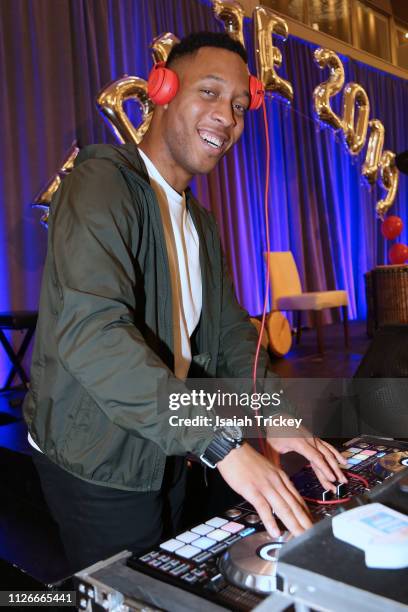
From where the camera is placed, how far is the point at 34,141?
13.4 ft

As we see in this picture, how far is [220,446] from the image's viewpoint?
646 millimetres

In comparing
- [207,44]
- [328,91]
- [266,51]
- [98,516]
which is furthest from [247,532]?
[328,91]

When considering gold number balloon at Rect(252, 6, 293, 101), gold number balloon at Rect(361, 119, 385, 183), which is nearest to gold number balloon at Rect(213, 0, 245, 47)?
gold number balloon at Rect(252, 6, 293, 101)

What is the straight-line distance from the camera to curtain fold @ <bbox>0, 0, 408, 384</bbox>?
399 cm

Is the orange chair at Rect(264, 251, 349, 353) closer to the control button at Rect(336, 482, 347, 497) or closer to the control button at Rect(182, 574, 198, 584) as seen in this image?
the control button at Rect(336, 482, 347, 497)

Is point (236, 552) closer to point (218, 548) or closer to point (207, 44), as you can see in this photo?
point (218, 548)

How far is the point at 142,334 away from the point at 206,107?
0.43 meters

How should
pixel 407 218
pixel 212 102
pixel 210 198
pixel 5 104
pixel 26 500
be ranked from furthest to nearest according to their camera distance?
pixel 407 218 < pixel 210 198 < pixel 5 104 < pixel 26 500 < pixel 212 102

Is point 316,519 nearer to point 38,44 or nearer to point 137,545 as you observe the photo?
point 137,545

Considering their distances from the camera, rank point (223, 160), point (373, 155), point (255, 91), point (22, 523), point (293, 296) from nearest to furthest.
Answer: point (255, 91)
point (22, 523)
point (373, 155)
point (293, 296)
point (223, 160)

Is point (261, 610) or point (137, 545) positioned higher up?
point (261, 610)

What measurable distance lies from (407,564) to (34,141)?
13.7 ft

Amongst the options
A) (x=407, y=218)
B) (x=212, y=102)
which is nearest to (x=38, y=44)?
(x=212, y=102)

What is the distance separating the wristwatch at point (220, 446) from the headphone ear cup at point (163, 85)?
67cm
